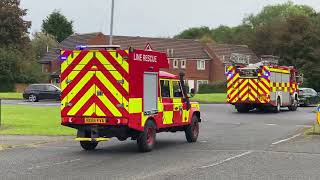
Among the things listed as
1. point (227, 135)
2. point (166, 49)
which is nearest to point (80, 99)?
point (227, 135)

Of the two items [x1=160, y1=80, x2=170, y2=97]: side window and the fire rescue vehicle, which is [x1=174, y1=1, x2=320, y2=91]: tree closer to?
the fire rescue vehicle

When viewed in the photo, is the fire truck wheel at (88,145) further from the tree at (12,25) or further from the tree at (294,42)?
the tree at (12,25)

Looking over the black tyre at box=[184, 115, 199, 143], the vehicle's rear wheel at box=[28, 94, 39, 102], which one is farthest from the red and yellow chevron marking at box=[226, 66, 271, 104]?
the vehicle's rear wheel at box=[28, 94, 39, 102]

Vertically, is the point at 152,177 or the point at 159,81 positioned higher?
the point at 159,81

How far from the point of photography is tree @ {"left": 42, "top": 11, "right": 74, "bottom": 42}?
127 meters

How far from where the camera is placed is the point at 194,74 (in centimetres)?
8694

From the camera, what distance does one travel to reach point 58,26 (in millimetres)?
127750

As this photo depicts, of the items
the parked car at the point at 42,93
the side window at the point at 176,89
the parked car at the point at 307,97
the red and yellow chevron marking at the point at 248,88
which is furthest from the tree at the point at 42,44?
the side window at the point at 176,89

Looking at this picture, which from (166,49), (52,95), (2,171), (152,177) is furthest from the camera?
(166,49)

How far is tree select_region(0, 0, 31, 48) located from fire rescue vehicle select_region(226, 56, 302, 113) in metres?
48.5

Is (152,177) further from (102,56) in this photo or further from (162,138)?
(162,138)

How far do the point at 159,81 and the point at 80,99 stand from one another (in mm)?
2388

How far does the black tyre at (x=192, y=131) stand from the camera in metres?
18.7

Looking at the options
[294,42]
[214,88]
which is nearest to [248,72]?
[214,88]
